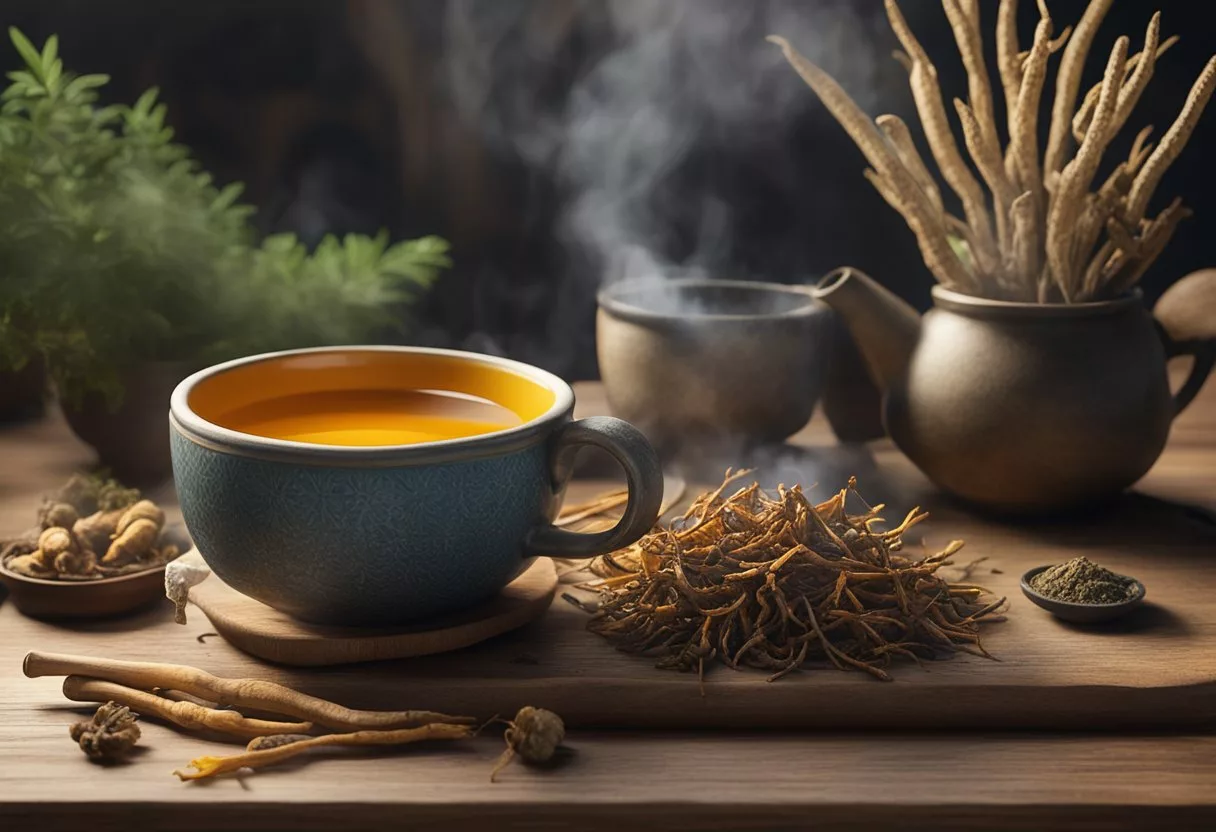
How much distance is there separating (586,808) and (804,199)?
3.54ft

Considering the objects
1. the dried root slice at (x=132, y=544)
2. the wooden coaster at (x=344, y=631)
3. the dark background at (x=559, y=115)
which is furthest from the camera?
the dark background at (x=559, y=115)

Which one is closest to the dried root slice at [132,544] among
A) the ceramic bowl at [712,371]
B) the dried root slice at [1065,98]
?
the ceramic bowl at [712,371]

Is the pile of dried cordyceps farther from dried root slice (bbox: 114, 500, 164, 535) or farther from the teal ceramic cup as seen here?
dried root slice (bbox: 114, 500, 164, 535)

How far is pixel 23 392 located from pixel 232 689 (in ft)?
2.13

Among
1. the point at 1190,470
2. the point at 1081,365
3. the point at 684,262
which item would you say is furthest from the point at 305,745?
the point at 684,262

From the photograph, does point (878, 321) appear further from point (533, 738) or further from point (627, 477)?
point (533, 738)

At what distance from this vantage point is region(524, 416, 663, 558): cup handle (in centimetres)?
78

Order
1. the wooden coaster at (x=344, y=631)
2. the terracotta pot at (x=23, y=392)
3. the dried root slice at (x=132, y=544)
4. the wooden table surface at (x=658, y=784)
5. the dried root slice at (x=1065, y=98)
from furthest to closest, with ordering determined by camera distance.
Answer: the terracotta pot at (x=23, y=392)
the dried root slice at (x=1065, y=98)
the dried root slice at (x=132, y=544)
the wooden coaster at (x=344, y=631)
the wooden table surface at (x=658, y=784)

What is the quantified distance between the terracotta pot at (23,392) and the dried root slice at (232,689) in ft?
1.81

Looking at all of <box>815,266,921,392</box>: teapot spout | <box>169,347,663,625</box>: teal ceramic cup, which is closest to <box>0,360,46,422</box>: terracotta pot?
<box>169,347,663,625</box>: teal ceramic cup

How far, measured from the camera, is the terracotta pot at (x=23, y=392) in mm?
1255

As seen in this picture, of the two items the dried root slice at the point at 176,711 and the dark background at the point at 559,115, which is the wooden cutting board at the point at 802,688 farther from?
the dark background at the point at 559,115

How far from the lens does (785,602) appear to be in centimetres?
80

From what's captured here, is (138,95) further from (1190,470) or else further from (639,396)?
(1190,470)
